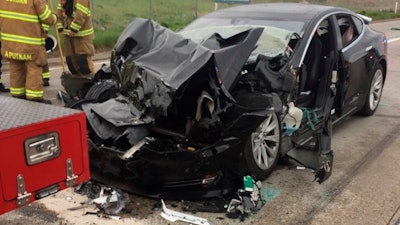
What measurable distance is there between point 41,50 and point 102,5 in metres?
14.6

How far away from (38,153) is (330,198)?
2.59m

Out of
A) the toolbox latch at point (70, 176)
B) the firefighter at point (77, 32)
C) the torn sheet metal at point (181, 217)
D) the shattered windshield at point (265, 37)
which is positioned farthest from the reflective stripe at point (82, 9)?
the toolbox latch at point (70, 176)

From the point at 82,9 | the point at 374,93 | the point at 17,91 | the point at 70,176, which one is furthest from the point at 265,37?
the point at 82,9

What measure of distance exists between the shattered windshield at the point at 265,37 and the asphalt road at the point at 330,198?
1102 millimetres

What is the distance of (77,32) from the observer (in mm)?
7488

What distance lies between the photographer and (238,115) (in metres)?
3.44

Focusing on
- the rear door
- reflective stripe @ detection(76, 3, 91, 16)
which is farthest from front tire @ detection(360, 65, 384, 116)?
reflective stripe @ detection(76, 3, 91, 16)

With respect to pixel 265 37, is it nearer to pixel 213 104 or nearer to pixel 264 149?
pixel 264 149

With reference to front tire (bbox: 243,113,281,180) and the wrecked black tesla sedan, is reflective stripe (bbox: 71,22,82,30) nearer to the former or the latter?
the wrecked black tesla sedan

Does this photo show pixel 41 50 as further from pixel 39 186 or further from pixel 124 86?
pixel 39 186

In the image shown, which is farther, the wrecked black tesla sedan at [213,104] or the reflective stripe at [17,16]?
the reflective stripe at [17,16]

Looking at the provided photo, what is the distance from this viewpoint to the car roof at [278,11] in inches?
190

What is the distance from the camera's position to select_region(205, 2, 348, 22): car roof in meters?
4.83

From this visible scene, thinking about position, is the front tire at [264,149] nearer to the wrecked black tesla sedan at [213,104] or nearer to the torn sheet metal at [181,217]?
the wrecked black tesla sedan at [213,104]
